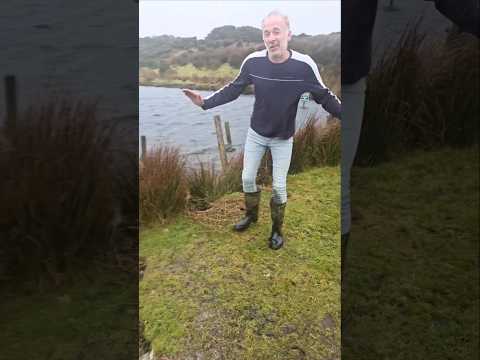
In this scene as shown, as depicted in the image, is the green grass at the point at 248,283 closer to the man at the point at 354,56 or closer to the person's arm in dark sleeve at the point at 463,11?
the man at the point at 354,56

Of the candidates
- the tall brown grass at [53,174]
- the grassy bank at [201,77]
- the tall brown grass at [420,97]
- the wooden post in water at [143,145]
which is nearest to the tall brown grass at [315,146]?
the grassy bank at [201,77]

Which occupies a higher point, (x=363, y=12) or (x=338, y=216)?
(x=363, y=12)

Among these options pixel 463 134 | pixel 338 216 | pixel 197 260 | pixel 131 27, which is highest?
pixel 131 27

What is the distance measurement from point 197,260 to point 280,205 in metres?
0.34

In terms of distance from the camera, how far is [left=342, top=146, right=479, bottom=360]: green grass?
8.39 ft

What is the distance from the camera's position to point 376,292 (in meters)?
2.72

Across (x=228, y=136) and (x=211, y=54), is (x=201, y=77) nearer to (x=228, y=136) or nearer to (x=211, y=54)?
(x=211, y=54)

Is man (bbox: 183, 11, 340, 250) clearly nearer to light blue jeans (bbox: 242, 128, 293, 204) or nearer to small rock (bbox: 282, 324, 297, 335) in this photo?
light blue jeans (bbox: 242, 128, 293, 204)

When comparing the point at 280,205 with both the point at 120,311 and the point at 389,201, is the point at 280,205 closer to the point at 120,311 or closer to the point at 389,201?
the point at 120,311

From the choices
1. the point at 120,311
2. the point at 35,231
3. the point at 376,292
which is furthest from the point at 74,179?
the point at 376,292

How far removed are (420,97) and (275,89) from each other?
1.42 meters

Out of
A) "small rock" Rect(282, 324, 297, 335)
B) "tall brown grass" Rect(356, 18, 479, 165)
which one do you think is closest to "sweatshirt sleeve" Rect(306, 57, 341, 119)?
"small rock" Rect(282, 324, 297, 335)

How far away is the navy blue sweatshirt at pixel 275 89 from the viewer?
1818 millimetres

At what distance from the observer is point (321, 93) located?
1846mm
